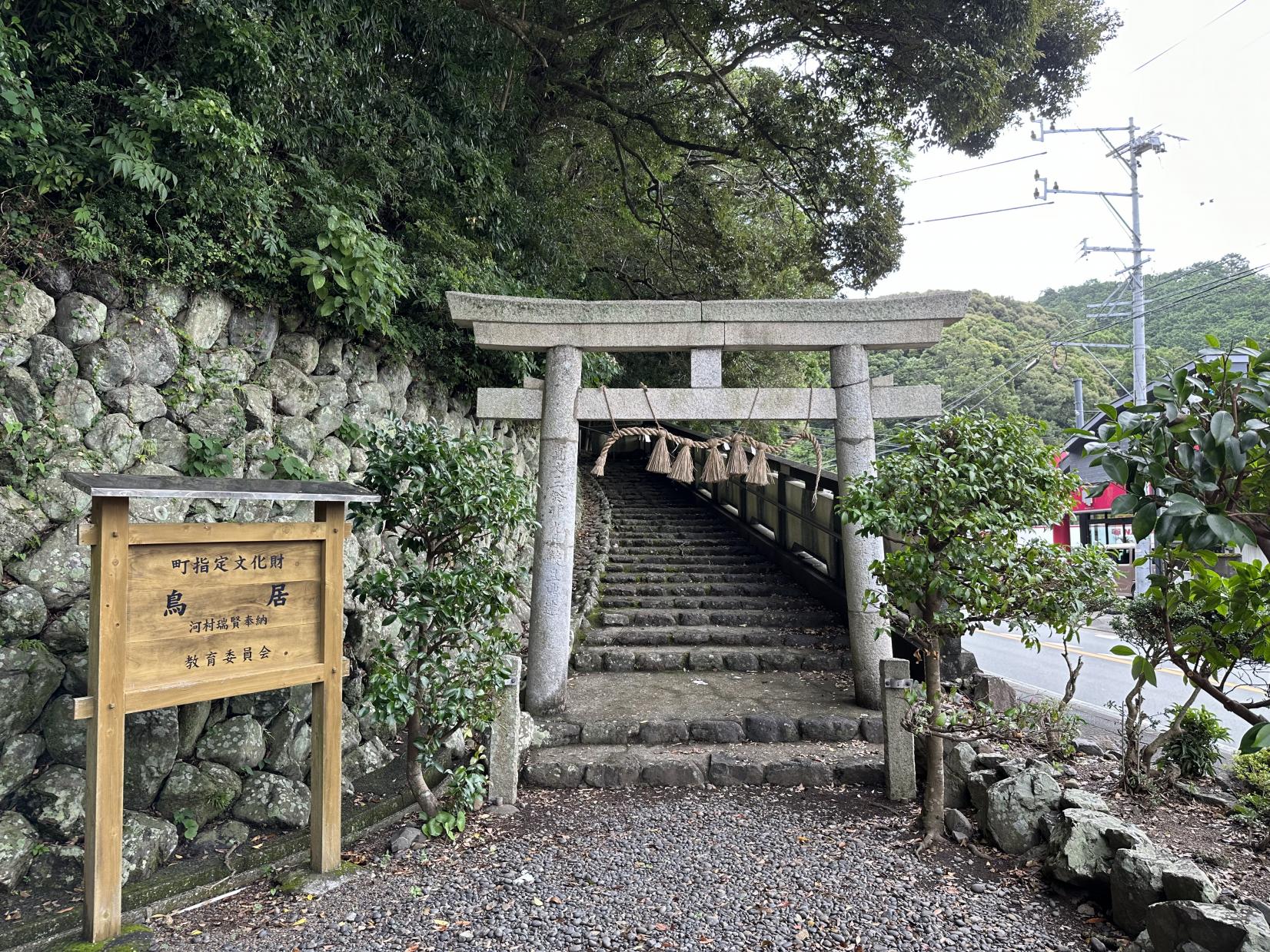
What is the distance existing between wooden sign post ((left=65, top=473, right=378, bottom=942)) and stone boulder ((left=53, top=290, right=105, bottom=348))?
154 centimetres

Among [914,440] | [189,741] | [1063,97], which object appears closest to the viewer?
[189,741]

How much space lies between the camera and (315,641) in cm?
381

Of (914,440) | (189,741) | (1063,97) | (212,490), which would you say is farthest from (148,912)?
(1063,97)

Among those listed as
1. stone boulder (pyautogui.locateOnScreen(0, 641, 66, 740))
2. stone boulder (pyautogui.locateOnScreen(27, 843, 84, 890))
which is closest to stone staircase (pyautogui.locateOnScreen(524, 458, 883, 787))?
stone boulder (pyautogui.locateOnScreen(27, 843, 84, 890))

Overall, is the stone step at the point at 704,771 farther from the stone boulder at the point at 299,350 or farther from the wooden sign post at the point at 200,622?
the stone boulder at the point at 299,350

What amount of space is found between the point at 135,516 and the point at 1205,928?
5.70m

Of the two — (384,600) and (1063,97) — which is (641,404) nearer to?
(384,600)

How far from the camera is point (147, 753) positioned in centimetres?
382

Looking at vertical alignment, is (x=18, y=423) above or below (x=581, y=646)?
above

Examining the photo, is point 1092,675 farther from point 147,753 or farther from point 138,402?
point 138,402

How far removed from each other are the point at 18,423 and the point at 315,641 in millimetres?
1937

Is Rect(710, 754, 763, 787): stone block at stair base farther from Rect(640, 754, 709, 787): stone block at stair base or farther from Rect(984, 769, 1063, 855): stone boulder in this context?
Rect(984, 769, 1063, 855): stone boulder

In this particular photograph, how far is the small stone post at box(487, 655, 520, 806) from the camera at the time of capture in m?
4.58

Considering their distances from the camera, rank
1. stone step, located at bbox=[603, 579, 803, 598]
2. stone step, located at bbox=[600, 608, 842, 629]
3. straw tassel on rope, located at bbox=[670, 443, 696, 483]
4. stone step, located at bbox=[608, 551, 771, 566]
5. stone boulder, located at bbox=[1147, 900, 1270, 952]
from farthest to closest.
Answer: stone step, located at bbox=[608, 551, 771, 566] → stone step, located at bbox=[603, 579, 803, 598] → stone step, located at bbox=[600, 608, 842, 629] → straw tassel on rope, located at bbox=[670, 443, 696, 483] → stone boulder, located at bbox=[1147, 900, 1270, 952]
